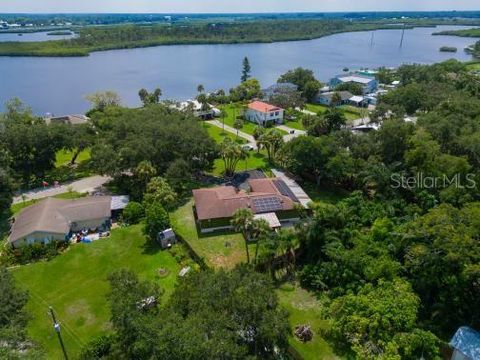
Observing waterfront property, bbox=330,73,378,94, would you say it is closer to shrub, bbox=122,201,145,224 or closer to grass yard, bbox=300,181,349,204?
grass yard, bbox=300,181,349,204

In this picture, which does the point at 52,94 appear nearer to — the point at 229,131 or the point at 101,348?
the point at 229,131

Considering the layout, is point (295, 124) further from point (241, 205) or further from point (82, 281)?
point (82, 281)

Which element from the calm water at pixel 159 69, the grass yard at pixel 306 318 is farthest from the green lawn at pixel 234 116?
the grass yard at pixel 306 318

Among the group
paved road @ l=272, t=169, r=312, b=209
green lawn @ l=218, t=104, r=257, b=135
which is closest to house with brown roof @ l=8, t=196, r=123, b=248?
paved road @ l=272, t=169, r=312, b=209

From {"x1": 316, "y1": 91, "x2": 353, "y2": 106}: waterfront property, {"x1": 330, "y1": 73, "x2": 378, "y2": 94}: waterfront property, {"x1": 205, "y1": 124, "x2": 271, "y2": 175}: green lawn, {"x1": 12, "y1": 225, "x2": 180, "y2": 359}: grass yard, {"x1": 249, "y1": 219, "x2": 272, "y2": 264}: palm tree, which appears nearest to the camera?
{"x1": 12, "y1": 225, "x2": 180, "y2": 359}: grass yard

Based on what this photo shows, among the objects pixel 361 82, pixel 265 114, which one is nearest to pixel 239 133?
pixel 265 114

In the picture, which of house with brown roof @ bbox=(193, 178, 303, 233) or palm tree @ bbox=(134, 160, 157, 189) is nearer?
house with brown roof @ bbox=(193, 178, 303, 233)

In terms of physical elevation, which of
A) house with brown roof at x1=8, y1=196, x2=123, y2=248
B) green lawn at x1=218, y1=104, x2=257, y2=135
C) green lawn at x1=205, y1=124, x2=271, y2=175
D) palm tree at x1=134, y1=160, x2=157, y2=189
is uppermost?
palm tree at x1=134, y1=160, x2=157, y2=189

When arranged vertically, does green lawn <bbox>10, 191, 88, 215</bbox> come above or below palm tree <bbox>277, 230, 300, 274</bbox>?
below
